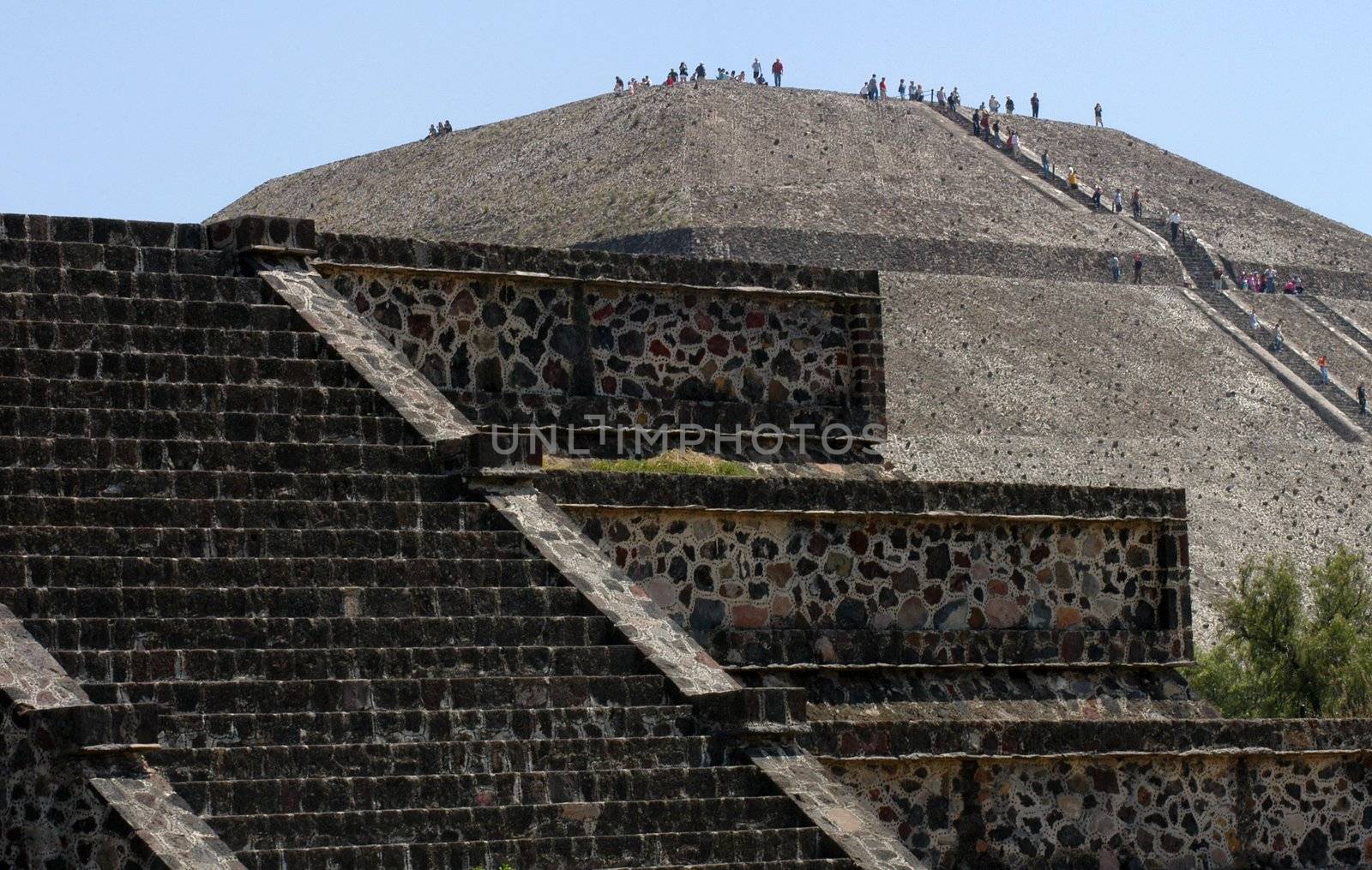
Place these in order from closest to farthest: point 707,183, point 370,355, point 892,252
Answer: point 370,355 → point 892,252 → point 707,183

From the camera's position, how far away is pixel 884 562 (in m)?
18.2

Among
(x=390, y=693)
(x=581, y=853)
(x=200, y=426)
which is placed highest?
(x=200, y=426)

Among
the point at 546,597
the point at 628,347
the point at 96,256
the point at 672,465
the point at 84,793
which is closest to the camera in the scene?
the point at 84,793

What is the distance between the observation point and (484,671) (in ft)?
46.4

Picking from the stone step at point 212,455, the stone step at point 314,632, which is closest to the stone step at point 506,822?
the stone step at point 314,632

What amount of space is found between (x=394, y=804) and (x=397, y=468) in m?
2.97

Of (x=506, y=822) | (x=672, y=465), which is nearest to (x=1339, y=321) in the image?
(x=672, y=465)

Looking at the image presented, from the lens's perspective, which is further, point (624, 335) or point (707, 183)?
point (707, 183)

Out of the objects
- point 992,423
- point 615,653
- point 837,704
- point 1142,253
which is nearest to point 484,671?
point 615,653

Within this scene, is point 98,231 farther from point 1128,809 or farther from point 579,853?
point 1128,809

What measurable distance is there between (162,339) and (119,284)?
691 millimetres

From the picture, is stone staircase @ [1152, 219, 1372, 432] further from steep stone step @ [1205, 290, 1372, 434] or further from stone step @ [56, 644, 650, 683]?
stone step @ [56, 644, 650, 683]

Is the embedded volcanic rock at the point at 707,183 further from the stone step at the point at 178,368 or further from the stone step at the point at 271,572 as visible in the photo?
the stone step at the point at 271,572

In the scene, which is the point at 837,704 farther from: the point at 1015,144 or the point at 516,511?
the point at 1015,144
